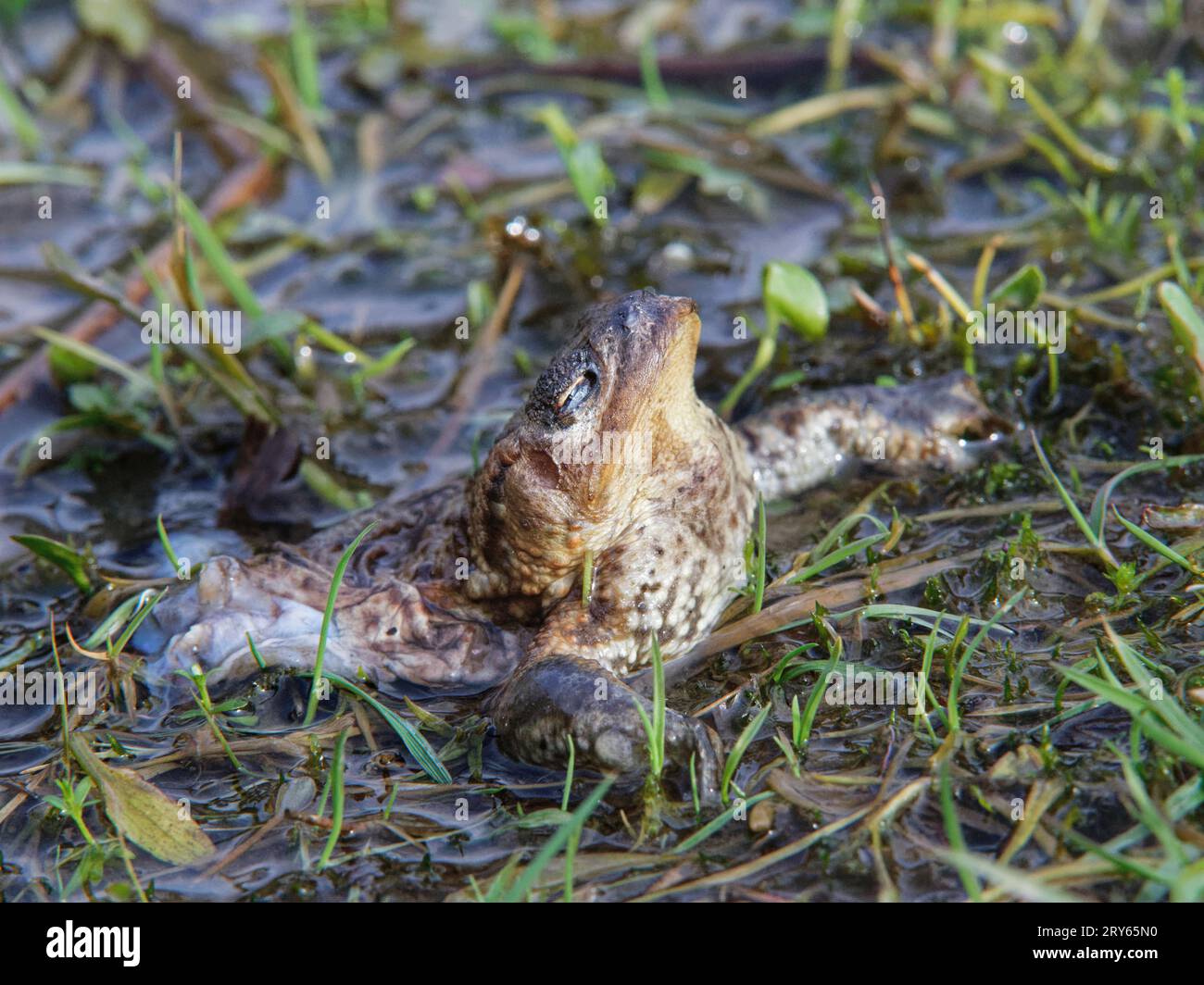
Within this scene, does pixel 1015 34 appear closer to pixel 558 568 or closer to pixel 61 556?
pixel 558 568

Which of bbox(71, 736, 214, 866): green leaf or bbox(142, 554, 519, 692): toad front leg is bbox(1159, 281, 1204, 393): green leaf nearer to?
bbox(142, 554, 519, 692): toad front leg

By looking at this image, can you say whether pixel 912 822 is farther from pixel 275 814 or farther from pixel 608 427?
pixel 275 814

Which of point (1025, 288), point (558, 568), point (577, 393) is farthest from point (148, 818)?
point (1025, 288)

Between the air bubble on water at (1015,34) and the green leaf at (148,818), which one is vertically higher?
the air bubble on water at (1015,34)

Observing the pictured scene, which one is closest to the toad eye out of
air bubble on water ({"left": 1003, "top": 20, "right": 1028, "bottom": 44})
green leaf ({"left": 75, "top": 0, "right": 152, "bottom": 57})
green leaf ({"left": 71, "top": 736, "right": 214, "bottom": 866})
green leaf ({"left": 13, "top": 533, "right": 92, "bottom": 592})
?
green leaf ({"left": 71, "top": 736, "right": 214, "bottom": 866})

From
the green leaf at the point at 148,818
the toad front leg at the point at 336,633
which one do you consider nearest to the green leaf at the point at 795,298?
the toad front leg at the point at 336,633

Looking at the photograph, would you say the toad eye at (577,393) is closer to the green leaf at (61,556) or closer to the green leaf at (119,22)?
the green leaf at (61,556)

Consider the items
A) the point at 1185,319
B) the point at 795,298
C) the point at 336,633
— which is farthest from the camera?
the point at 795,298
